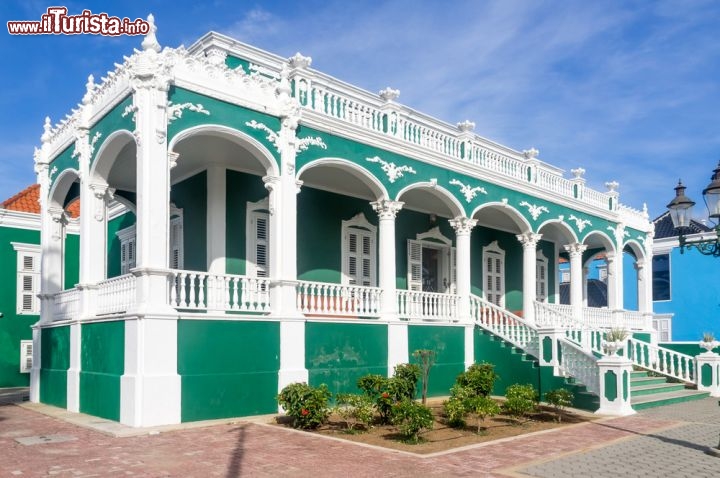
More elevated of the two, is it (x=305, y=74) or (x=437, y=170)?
(x=305, y=74)

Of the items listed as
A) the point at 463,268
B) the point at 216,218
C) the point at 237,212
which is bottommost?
the point at 463,268

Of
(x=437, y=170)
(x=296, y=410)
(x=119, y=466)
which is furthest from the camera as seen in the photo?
(x=437, y=170)

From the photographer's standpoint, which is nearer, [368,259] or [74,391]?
[74,391]

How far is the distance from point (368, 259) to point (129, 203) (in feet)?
19.9

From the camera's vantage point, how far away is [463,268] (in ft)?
54.0

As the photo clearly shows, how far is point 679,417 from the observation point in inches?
487

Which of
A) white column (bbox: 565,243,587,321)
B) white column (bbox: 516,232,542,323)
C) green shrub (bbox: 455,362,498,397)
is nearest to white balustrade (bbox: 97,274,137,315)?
green shrub (bbox: 455,362,498,397)

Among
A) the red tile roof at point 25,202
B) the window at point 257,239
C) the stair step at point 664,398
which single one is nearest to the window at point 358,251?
the window at point 257,239

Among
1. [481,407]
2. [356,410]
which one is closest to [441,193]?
[481,407]

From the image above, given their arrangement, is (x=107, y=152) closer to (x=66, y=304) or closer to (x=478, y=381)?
(x=66, y=304)

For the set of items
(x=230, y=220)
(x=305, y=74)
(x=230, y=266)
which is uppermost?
(x=305, y=74)

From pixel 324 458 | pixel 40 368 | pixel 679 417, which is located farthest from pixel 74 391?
pixel 679 417

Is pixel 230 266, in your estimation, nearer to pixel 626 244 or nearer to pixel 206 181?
pixel 206 181

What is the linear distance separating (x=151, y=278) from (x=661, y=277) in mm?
24974
